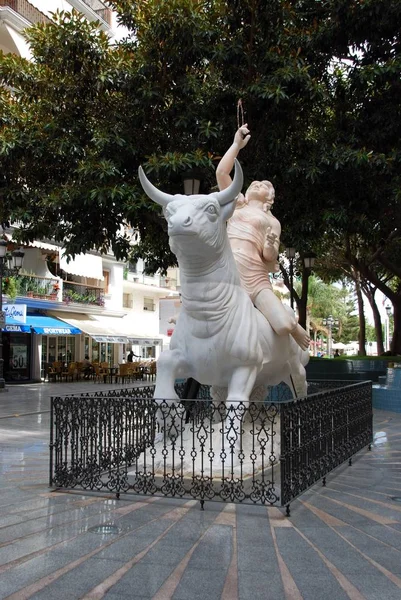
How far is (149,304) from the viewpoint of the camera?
129 feet

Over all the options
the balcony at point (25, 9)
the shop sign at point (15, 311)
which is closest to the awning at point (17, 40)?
the balcony at point (25, 9)

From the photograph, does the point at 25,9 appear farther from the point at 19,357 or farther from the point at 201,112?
the point at 201,112

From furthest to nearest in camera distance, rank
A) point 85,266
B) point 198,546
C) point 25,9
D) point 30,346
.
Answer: point 85,266 → point 30,346 → point 25,9 → point 198,546

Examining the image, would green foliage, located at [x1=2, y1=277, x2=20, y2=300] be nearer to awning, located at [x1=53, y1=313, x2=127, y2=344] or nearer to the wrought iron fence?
awning, located at [x1=53, y1=313, x2=127, y2=344]

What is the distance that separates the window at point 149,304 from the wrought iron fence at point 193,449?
32.2 meters

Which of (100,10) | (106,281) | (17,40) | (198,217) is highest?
(100,10)

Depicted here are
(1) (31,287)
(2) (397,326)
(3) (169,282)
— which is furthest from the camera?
(3) (169,282)

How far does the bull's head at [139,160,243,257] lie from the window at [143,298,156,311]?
3306cm

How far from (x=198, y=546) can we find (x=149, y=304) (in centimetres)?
3531

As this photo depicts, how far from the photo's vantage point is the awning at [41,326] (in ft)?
76.3

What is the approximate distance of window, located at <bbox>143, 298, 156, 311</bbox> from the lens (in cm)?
3897

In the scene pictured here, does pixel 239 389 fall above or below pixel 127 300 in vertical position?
below

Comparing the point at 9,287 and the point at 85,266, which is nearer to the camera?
the point at 9,287

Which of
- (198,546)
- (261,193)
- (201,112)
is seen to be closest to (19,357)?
(201,112)
